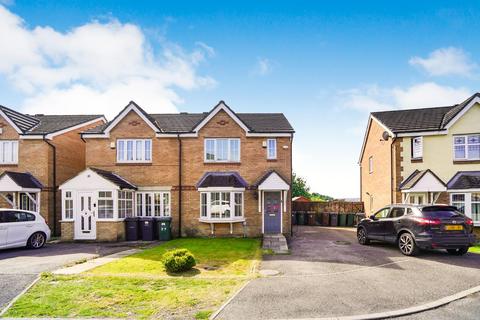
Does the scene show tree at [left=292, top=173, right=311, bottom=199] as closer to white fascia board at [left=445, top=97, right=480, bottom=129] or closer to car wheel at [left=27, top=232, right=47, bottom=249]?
white fascia board at [left=445, top=97, right=480, bottom=129]

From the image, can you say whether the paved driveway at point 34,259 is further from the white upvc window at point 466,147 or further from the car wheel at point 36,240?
the white upvc window at point 466,147

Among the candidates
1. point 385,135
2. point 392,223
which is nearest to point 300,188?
point 385,135

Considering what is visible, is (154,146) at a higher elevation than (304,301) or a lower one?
higher

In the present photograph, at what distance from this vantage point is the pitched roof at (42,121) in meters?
18.8

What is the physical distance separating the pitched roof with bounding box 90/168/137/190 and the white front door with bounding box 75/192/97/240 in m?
1.14

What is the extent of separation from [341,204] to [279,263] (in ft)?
56.4

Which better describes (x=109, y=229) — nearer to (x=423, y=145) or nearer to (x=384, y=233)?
(x=384, y=233)

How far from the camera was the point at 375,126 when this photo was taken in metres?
22.0

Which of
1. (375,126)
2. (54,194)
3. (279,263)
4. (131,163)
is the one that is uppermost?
(375,126)

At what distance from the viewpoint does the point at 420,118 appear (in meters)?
19.3

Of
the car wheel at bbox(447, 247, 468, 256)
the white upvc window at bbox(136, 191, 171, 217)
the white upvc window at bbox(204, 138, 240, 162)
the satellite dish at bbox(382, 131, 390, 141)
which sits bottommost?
the car wheel at bbox(447, 247, 468, 256)

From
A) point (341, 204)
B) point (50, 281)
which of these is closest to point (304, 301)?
point (50, 281)

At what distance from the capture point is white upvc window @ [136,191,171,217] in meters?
18.0

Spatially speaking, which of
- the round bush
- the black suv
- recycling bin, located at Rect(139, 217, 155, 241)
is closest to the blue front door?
recycling bin, located at Rect(139, 217, 155, 241)
